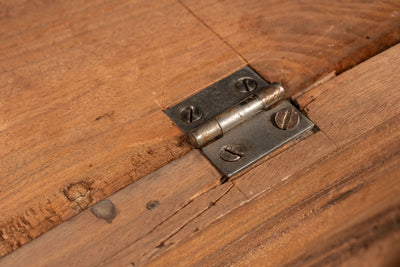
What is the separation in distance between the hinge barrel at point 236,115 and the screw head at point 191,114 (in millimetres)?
45

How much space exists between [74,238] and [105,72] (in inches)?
14.1

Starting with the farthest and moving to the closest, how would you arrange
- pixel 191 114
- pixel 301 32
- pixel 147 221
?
pixel 301 32 < pixel 191 114 < pixel 147 221

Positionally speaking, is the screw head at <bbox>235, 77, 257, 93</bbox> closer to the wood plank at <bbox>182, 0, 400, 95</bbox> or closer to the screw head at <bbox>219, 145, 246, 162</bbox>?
the wood plank at <bbox>182, 0, 400, 95</bbox>

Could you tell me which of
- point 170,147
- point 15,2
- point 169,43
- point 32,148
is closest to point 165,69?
point 169,43

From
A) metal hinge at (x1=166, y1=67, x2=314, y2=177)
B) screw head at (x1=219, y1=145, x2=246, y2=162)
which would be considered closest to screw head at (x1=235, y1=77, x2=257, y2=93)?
metal hinge at (x1=166, y1=67, x2=314, y2=177)

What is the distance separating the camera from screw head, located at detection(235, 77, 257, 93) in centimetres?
89

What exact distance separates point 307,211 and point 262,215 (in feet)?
0.25

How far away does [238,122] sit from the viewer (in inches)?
32.9

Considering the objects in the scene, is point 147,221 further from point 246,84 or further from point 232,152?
point 246,84

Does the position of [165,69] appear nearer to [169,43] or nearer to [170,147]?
[169,43]

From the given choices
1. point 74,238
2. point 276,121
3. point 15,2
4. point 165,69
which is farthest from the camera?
point 15,2

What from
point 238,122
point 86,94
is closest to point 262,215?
point 238,122

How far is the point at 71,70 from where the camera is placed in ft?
3.13

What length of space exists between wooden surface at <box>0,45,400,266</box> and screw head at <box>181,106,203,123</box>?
82mm
